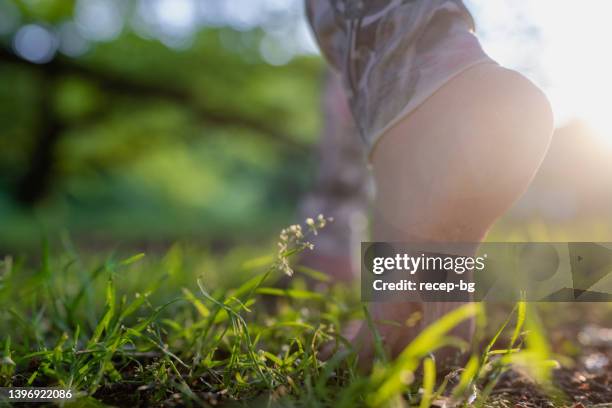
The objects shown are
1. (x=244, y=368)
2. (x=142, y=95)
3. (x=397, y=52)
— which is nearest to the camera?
(x=244, y=368)

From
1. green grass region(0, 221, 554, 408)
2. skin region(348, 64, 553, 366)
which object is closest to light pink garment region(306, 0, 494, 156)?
skin region(348, 64, 553, 366)

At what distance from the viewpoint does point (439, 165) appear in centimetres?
70

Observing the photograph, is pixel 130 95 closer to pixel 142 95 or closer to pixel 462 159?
pixel 142 95

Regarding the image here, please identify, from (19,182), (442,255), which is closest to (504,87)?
(442,255)

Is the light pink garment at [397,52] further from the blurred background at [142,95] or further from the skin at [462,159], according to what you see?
the blurred background at [142,95]

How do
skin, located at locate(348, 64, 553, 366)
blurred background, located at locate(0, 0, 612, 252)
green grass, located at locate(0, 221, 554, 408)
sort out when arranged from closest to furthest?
green grass, located at locate(0, 221, 554, 408)
skin, located at locate(348, 64, 553, 366)
blurred background, located at locate(0, 0, 612, 252)

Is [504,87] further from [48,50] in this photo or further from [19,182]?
[19,182]

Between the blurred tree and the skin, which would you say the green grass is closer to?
the skin

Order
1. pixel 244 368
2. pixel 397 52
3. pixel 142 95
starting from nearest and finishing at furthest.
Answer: pixel 244 368, pixel 397 52, pixel 142 95

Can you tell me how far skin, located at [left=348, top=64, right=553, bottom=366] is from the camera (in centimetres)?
68

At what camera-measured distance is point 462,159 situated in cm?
68

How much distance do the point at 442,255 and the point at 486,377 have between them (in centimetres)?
17

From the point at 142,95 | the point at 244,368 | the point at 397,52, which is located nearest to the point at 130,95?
the point at 142,95

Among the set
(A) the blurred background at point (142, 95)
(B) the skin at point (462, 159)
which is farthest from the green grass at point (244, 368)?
(A) the blurred background at point (142, 95)
